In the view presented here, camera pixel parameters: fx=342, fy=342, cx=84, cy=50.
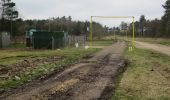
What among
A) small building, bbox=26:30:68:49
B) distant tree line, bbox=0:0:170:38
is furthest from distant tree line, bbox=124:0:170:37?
small building, bbox=26:30:68:49

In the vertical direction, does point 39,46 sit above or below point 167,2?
below


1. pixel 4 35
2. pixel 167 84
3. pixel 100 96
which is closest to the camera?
pixel 100 96

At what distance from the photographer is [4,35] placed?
45062 mm

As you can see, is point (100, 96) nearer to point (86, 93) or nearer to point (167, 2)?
point (86, 93)

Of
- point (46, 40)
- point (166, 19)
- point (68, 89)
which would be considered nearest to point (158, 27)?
point (166, 19)

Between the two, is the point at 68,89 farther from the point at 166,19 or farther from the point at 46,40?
the point at 166,19

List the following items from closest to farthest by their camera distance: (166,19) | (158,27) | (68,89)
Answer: (68,89) → (166,19) → (158,27)

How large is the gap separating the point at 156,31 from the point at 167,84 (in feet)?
330

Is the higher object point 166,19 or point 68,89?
point 166,19

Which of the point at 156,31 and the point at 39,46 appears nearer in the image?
the point at 39,46

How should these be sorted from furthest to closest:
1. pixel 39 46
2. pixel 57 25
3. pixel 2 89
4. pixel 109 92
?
pixel 57 25 → pixel 39 46 → pixel 2 89 → pixel 109 92

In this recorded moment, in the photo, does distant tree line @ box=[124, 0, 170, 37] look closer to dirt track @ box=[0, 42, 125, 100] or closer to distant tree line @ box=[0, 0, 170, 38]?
distant tree line @ box=[0, 0, 170, 38]

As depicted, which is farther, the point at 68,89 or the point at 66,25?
the point at 66,25

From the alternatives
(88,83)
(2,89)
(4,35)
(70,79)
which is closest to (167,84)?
(88,83)
